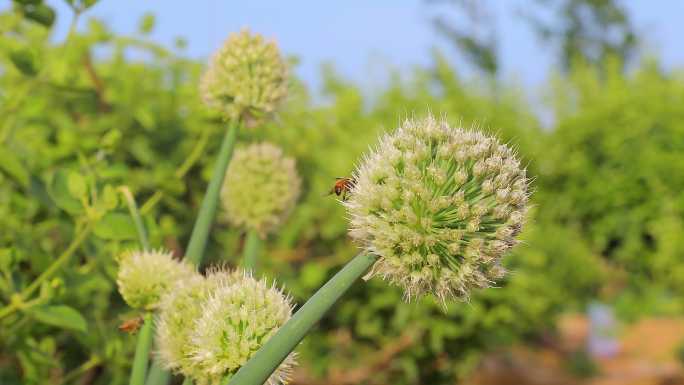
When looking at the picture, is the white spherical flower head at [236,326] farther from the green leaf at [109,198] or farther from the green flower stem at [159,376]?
the green leaf at [109,198]

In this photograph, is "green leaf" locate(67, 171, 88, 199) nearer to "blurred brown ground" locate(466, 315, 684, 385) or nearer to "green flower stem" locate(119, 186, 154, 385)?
"green flower stem" locate(119, 186, 154, 385)

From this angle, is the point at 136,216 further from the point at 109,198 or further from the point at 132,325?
the point at 132,325

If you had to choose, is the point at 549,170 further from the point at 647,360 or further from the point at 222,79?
the point at 222,79

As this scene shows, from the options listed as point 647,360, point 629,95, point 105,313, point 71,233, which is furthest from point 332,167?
point 647,360

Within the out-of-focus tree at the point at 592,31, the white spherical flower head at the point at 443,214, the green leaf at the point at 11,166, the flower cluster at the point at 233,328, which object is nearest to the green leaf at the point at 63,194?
the green leaf at the point at 11,166

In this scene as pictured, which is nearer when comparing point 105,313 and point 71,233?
point 71,233

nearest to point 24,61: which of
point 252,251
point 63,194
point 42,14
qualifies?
point 42,14
